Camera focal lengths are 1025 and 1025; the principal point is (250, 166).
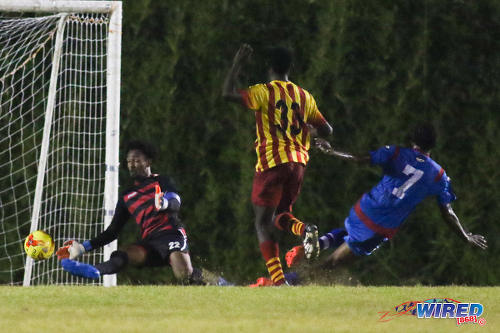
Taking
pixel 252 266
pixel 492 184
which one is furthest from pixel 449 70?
pixel 252 266

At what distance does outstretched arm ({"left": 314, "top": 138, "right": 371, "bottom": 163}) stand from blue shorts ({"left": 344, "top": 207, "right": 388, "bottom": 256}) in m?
0.65

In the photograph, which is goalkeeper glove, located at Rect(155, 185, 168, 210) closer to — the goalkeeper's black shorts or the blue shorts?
the goalkeeper's black shorts

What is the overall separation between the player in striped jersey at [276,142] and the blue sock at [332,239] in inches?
17.6

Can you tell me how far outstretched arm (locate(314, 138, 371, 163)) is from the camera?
24.5ft

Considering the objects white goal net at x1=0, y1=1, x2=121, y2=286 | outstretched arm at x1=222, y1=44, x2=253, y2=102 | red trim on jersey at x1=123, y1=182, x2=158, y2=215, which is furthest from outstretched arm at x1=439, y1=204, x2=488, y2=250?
white goal net at x1=0, y1=1, x2=121, y2=286

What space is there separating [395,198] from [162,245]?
1.85 meters

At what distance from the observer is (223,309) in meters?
6.27

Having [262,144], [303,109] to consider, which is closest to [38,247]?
[262,144]

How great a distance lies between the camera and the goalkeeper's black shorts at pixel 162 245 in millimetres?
7871

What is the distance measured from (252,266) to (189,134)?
134 centimetres

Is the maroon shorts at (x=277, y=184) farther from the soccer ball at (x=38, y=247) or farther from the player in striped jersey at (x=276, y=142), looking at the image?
the soccer ball at (x=38, y=247)

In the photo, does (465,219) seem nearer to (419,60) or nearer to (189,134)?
(419,60)

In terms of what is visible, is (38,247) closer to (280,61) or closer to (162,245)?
(162,245)

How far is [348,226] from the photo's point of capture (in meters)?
8.26
